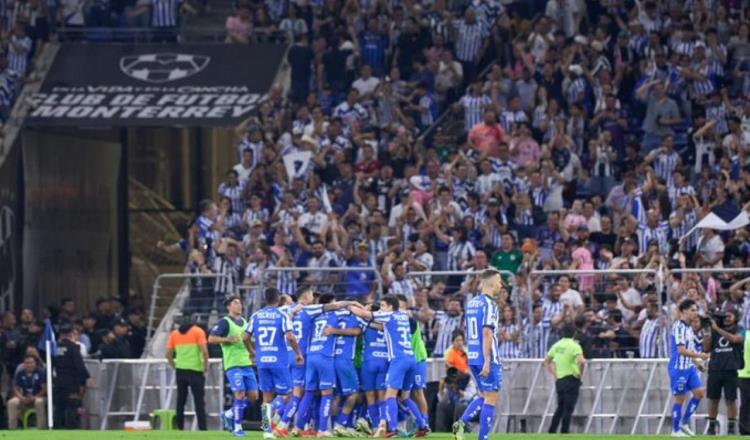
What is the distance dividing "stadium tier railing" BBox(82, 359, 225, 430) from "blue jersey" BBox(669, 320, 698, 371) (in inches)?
331

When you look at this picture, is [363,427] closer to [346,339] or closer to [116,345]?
[346,339]

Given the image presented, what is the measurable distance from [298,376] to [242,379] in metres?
1.10

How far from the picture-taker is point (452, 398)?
3347 centimetres

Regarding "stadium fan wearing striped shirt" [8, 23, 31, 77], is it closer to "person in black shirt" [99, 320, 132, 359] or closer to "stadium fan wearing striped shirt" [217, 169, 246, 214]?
"stadium fan wearing striped shirt" [217, 169, 246, 214]

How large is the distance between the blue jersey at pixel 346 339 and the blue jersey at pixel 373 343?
0.14 m

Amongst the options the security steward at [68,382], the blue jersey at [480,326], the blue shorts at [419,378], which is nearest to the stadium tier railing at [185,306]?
the security steward at [68,382]

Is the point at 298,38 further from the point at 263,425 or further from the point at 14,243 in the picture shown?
the point at 263,425

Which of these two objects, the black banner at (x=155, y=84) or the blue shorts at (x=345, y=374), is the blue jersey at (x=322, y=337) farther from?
the black banner at (x=155, y=84)

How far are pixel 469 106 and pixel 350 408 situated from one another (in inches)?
443

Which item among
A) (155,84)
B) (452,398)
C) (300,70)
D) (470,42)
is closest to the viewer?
(452,398)

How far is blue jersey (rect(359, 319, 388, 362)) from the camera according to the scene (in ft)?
96.4

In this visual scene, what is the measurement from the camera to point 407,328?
2927 cm

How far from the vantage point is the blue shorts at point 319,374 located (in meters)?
29.3

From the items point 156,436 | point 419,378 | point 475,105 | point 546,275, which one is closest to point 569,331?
point 546,275
